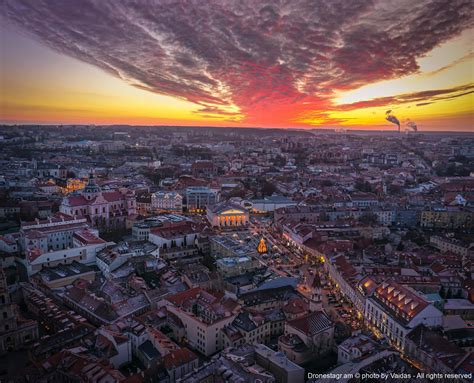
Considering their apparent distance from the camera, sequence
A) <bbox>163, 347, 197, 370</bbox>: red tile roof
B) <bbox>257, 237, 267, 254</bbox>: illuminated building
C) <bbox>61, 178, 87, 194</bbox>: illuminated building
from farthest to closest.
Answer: <bbox>61, 178, 87, 194</bbox>: illuminated building → <bbox>257, 237, 267, 254</bbox>: illuminated building → <bbox>163, 347, 197, 370</bbox>: red tile roof

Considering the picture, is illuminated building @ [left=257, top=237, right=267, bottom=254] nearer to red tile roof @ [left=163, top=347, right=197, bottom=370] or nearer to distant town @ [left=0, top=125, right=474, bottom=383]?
distant town @ [left=0, top=125, right=474, bottom=383]

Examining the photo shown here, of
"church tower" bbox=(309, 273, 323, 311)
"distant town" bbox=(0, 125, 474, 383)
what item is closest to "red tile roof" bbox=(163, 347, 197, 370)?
"distant town" bbox=(0, 125, 474, 383)

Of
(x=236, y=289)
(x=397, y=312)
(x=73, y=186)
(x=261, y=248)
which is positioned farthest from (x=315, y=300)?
(x=73, y=186)

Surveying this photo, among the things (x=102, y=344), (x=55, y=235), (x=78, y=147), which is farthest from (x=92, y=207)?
(x=78, y=147)

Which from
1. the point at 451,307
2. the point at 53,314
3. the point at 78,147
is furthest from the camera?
the point at 78,147

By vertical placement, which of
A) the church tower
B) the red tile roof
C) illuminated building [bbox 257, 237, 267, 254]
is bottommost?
illuminated building [bbox 257, 237, 267, 254]

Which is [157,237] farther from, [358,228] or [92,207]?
[358,228]

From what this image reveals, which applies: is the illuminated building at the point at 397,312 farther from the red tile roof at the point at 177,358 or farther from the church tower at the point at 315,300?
the red tile roof at the point at 177,358

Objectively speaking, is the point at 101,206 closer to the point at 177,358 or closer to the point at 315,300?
the point at 315,300
